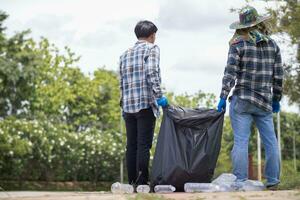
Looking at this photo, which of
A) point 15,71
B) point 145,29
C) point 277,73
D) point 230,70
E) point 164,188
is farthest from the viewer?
point 15,71

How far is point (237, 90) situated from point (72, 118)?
3007 cm

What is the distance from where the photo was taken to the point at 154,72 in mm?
7105

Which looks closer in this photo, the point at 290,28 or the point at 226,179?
the point at 226,179

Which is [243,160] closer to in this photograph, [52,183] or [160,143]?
[160,143]

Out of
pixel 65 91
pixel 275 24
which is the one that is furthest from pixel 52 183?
pixel 275 24

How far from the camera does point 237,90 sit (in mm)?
7113

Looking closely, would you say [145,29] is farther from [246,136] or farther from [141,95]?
[246,136]

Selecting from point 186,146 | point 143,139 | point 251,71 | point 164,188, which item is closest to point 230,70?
point 251,71

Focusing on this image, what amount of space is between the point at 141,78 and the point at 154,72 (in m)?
0.18

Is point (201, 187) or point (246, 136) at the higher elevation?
point (246, 136)

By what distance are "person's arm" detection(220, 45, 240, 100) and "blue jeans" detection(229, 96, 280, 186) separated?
7.5 inches

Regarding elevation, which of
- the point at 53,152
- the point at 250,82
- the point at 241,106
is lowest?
the point at 53,152

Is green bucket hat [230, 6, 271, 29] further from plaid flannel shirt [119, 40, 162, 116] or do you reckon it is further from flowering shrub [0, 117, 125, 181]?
flowering shrub [0, 117, 125, 181]

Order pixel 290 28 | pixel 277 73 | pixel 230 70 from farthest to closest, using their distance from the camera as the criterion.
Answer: pixel 290 28 < pixel 277 73 < pixel 230 70
